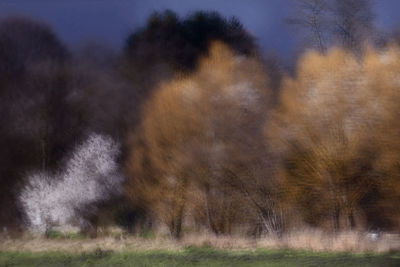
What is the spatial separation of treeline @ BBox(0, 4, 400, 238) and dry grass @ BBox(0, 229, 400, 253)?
5.95 ft

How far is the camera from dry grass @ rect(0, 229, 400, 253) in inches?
768

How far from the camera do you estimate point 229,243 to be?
2159 centimetres

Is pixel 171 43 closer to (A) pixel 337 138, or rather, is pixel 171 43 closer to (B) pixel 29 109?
(B) pixel 29 109

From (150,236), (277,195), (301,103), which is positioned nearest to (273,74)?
(301,103)

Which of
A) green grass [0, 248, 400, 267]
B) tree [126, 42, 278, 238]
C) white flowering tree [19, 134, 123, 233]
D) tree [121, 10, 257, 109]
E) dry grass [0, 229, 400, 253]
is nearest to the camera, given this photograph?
green grass [0, 248, 400, 267]

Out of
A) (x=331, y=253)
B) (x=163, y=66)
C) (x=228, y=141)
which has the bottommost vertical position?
(x=331, y=253)

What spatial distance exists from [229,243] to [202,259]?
410cm

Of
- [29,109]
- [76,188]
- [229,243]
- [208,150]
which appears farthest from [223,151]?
[29,109]

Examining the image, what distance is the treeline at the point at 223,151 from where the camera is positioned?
75.4 feet

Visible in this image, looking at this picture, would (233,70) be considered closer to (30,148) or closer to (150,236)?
(150,236)

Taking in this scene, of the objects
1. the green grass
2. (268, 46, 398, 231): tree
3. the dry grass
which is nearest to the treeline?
(268, 46, 398, 231): tree

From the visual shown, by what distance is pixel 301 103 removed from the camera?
23.9m

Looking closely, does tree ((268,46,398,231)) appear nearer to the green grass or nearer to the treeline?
the treeline

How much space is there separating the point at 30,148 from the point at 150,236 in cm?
1029
